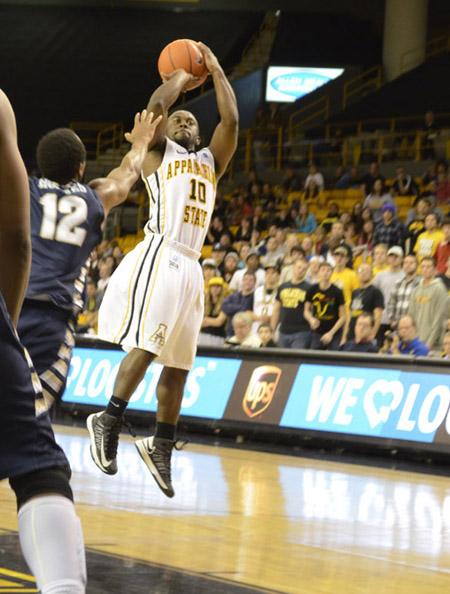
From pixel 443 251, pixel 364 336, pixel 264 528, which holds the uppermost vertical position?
pixel 443 251

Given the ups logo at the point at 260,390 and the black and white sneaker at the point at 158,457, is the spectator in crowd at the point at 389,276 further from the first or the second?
the black and white sneaker at the point at 158,457

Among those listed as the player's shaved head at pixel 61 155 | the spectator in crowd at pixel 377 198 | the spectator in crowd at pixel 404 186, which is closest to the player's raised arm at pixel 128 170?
the player's shaved head at pixel 61 155

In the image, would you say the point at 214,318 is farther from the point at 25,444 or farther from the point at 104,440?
the point at 25,444

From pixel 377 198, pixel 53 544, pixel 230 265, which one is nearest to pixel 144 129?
pixel 53 544

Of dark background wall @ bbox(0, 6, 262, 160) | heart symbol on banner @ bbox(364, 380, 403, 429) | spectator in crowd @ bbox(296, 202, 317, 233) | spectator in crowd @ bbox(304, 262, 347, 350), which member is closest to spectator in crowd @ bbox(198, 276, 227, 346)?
spectator in crowd @ bbox(304, 262, 347, 350)

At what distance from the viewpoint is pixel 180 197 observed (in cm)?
742

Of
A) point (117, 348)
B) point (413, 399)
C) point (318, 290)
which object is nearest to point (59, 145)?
point (413, 399)

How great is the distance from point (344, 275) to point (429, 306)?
1.71 m

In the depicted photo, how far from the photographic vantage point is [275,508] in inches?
313

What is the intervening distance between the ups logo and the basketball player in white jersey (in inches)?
204

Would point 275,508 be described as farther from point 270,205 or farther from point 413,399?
point 270,205

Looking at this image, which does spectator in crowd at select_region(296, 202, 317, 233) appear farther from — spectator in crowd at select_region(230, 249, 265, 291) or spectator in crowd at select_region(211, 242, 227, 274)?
spectator in crowd at select_region(230, 249, 265, 291)

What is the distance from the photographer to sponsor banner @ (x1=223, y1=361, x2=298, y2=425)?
1254cm

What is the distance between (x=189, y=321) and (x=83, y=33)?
82.5 ft
